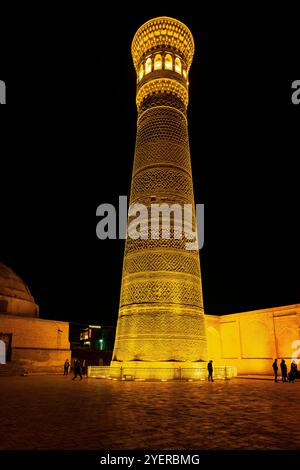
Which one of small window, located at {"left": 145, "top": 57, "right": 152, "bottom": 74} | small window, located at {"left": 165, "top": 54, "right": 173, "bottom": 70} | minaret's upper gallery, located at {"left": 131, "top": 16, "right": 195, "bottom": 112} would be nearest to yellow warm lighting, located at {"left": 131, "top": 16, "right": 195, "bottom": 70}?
minaret's upper gallery, located at {"left": 131, "top": 16, "right": 195, "bottom": 112}

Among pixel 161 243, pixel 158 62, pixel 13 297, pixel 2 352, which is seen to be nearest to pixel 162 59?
pixel 158 62

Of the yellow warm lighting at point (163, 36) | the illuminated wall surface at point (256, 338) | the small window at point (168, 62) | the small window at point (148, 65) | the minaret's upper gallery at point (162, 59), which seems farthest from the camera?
the illuminated wall surface at point (256, 338)

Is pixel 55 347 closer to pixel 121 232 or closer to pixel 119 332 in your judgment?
pixel 121 232

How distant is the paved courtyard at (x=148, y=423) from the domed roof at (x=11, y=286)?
14072mm

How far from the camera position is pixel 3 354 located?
17.3 meters

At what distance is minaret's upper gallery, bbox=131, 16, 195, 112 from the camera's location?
14.5 meters

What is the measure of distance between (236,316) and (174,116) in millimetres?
10237

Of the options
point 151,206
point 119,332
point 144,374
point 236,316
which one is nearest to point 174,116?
point 151,206

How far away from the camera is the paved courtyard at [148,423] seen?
337 centimetres

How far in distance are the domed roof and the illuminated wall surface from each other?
31.9 ft

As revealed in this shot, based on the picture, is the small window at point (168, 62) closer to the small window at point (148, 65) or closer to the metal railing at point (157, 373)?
the small window at point (148, 65)

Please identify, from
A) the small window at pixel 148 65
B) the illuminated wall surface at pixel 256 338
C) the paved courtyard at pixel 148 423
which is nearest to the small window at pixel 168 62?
the small window at pixel 148 65

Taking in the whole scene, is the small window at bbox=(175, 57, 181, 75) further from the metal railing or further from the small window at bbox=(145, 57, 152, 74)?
the metal railing

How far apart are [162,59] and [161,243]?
714 cm
